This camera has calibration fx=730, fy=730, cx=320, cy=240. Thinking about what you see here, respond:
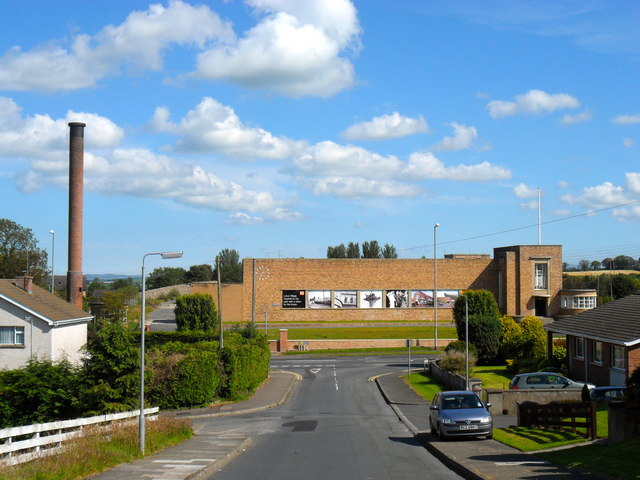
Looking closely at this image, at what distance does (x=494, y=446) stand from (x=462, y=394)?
9.92ft

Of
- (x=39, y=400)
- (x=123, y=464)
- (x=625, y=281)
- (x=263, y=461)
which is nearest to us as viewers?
(x=123, y=464)

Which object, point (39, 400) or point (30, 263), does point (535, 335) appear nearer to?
point (39, 400)

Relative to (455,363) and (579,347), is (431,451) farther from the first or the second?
(455,363)

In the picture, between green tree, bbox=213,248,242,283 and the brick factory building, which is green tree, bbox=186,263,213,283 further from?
the brick factory building

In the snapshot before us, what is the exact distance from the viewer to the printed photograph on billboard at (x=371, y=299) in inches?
3472

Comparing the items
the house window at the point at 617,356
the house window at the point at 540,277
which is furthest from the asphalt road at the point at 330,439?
the house window at the point at 540,277

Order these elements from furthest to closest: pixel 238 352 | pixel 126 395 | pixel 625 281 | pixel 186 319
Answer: pixel 625 281
pixel 186 319
pixel 238 352
pixel 126 395

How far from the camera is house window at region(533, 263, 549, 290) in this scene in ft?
283

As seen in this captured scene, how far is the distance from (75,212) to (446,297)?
4858 cm

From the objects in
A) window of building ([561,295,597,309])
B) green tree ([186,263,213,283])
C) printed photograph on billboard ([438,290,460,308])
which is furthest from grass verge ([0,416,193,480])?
green tree ([186,263,213,283])

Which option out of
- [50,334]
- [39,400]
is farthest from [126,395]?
[50,334]

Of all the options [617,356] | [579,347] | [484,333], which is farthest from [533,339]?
[617,356]

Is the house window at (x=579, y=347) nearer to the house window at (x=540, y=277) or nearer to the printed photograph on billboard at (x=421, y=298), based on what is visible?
the house window at (x=540, y=277)

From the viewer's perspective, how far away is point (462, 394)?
23672mm
